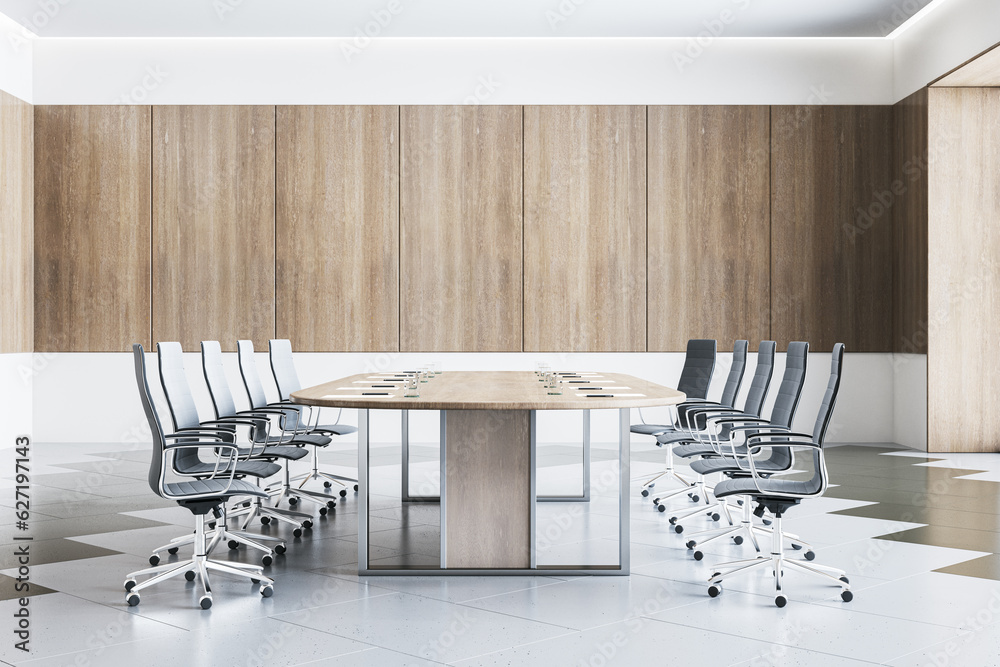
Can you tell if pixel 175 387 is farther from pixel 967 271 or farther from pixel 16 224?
pixel 967 271

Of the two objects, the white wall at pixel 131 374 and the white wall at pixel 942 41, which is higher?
the white wall at pixel 942 41

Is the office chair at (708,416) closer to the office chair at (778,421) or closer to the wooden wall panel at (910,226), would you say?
the office chair at (778,421)

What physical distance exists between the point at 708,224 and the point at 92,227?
6677mm

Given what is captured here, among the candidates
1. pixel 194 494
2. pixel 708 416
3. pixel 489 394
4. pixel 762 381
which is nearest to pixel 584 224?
pixel 708 416

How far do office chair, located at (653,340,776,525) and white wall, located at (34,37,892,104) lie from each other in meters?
4.80

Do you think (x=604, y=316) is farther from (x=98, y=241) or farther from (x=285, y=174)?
(x=98, y=241)

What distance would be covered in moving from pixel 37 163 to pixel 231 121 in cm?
216

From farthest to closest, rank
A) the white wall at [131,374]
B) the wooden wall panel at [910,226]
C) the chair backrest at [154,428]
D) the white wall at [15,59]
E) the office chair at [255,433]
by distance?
the white wall at [131,374] → the white wall at [15,59] → the wooden wall panel at [910,226] → the office chair at [255,433] → the chair backrest at [154,428]

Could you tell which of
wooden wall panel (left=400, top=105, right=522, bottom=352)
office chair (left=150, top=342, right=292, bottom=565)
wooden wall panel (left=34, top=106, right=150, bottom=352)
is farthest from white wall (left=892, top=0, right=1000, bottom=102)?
wooden wall panel (left=34, top=106, right=150, bottom=352)

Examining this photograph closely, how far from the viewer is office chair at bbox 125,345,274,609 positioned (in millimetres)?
4012

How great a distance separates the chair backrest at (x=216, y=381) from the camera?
5516 mm

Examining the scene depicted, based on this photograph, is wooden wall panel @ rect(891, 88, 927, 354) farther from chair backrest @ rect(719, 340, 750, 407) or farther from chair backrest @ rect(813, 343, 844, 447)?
chair backrest @ rect(813, 343, 844, 447)

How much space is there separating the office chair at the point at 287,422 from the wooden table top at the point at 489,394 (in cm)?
47

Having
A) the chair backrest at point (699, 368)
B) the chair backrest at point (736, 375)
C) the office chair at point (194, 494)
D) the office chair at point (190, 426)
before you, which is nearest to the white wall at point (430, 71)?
the chair backrest at point (699, 368)
